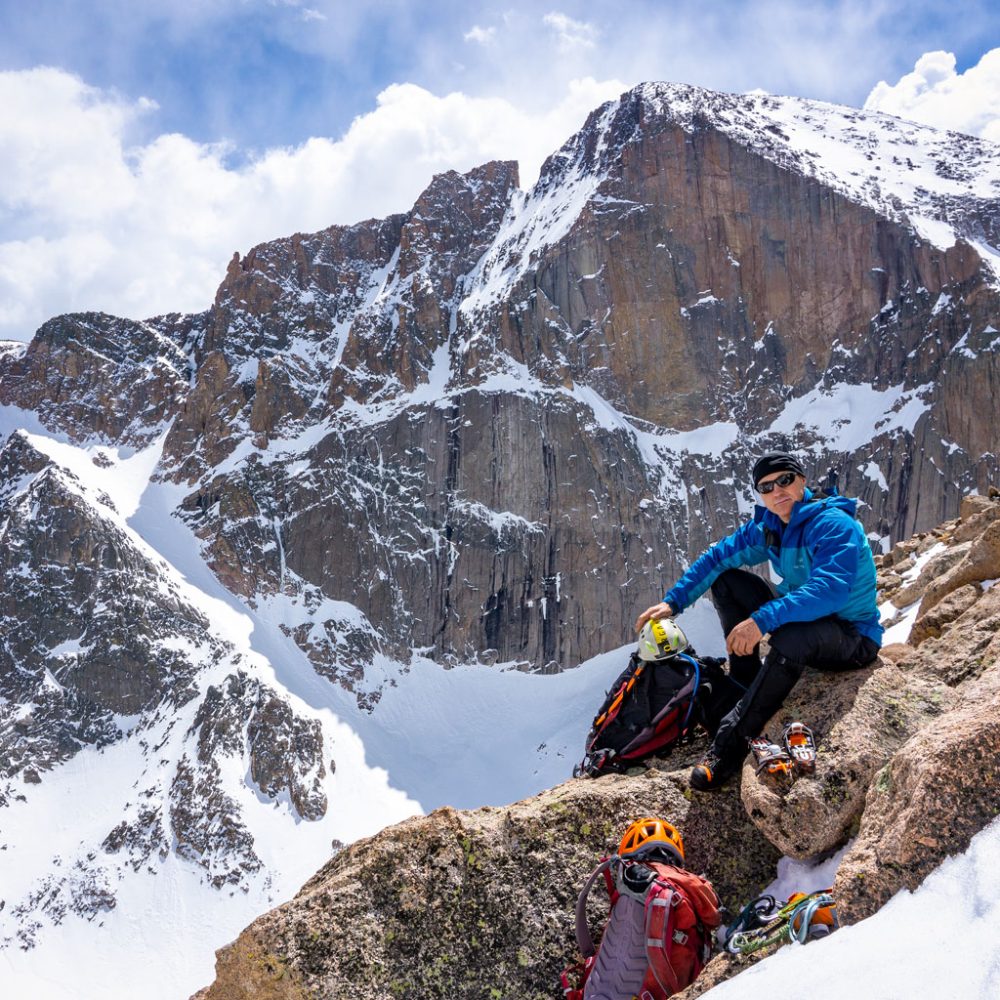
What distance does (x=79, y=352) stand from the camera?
135 metres

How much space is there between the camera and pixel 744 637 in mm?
5676

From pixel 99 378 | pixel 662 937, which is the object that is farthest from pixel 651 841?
pixel 99 378

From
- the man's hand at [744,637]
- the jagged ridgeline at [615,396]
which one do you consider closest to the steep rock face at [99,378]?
the jagged ridgeline at [615,396]

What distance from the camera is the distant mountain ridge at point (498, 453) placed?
9531 centimetres

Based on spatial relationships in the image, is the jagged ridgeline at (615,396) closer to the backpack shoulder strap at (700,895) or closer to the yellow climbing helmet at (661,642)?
the yellow climbing helmet at (661,642)

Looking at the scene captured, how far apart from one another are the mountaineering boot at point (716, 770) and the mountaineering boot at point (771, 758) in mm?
365

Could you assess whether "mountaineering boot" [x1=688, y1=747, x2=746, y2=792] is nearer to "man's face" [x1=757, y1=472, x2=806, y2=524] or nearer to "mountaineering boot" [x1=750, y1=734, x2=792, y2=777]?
"mountaineering boot" [x1=750, y1=734, x2=792, y2=777]

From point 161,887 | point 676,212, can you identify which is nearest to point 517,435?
point 676,212

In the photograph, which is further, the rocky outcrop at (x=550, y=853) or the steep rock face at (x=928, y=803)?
the rocky outcrop at (x=550, y=853)

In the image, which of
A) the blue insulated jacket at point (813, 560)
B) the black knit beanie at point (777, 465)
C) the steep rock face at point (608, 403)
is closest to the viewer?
the blue insulated jacket at point (813, 560)

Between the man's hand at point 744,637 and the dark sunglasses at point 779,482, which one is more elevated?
the dark sunglasses at point 779,482

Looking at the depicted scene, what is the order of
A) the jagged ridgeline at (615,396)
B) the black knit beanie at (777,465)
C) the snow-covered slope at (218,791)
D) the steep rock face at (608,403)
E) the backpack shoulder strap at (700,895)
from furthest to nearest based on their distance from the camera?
the steep rock face at (608,403)
the jagged ridgeline at (615,396)
the snow-covered slope at (218,791)
the black knit beanie at (777,465)
the backpack shoulder strap at (700,895)

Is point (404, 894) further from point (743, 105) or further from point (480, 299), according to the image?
point (743, 105)

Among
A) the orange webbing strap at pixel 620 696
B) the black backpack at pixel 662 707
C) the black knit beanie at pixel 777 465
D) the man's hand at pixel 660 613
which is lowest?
the black backpack at pixel 662 707
